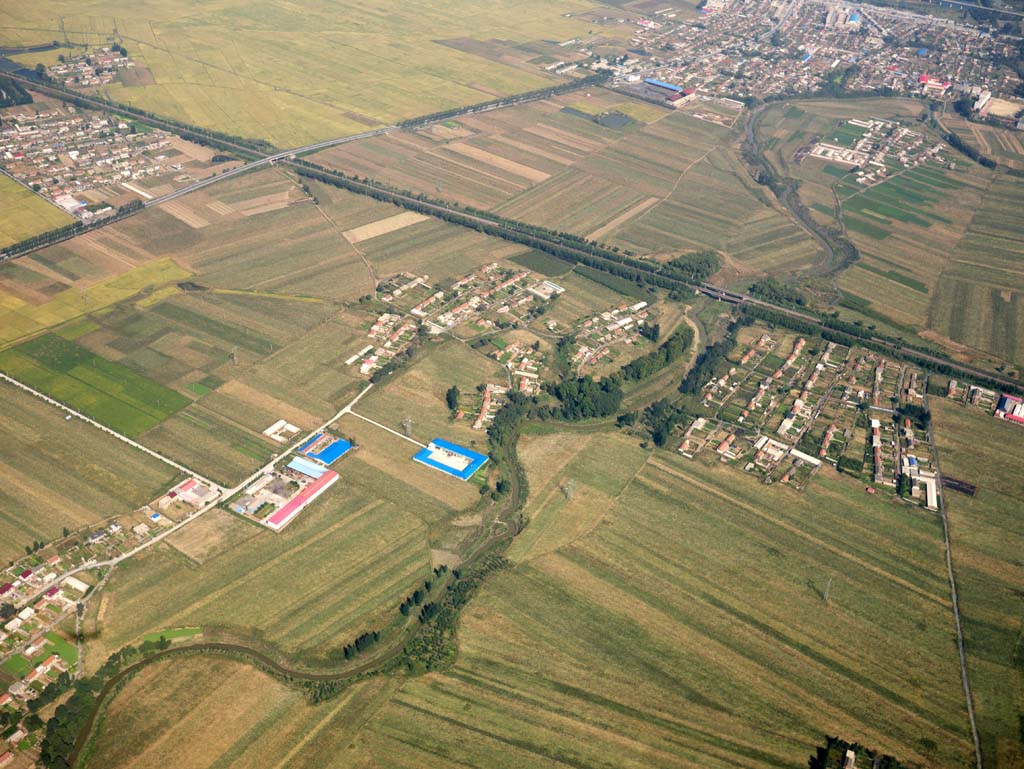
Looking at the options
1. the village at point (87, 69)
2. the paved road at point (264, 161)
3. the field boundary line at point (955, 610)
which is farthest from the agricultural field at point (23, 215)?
the field boundary line at point (955, 610)

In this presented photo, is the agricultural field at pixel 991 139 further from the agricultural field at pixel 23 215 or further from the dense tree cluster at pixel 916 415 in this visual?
the agricultural field at pixel 23 215

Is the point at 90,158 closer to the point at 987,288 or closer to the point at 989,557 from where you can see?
the point at 987,288

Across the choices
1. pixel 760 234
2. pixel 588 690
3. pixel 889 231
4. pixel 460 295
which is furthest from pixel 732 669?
pixel 889 231

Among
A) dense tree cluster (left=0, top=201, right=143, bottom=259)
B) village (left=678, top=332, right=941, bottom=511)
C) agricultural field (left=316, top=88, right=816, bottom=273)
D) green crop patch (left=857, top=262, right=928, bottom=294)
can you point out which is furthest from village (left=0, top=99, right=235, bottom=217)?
green crop patch (left=857, top=262, right=928, bottom=294)

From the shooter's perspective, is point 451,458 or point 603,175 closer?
point 451,458

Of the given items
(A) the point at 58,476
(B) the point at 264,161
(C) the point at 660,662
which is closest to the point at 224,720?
(C) the point at 660,662

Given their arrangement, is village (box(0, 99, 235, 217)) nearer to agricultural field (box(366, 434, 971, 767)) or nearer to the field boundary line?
agricultural field (box(366, 434, 971, 767))
